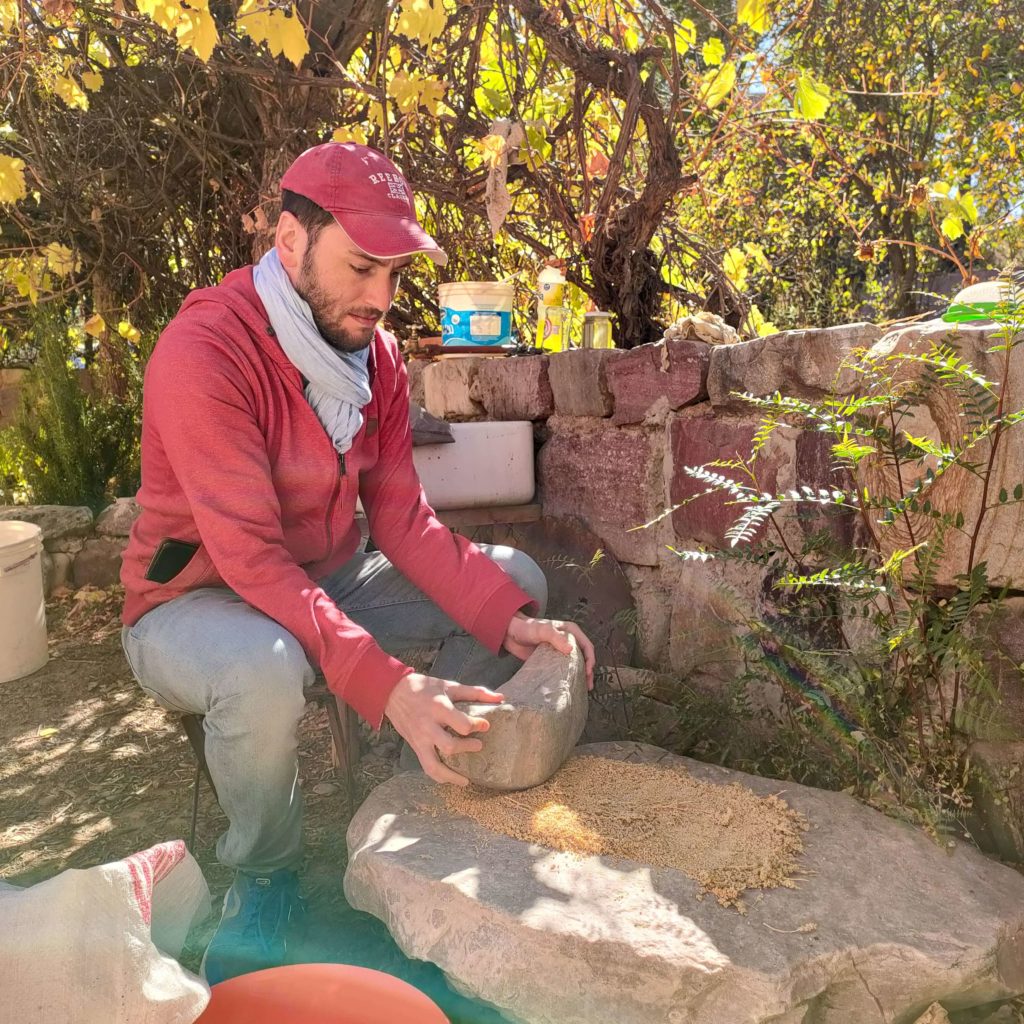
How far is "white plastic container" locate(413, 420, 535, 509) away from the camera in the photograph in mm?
3031

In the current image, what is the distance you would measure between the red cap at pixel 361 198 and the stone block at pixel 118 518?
2.68m

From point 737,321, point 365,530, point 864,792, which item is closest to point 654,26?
point 737,321

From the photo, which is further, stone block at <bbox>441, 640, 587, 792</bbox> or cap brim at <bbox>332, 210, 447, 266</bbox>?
cap brim at <bbox>332, 210, 447, 266</bbox>

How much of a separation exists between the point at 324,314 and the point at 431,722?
0.90 m

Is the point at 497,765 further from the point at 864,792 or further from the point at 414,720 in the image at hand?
the point at 864,792

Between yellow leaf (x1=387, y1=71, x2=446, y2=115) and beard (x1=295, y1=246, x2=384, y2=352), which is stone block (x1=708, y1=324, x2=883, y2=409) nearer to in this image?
beard (x1=295, y1=246, x2=384, y2=352)

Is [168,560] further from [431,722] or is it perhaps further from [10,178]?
[10,178]

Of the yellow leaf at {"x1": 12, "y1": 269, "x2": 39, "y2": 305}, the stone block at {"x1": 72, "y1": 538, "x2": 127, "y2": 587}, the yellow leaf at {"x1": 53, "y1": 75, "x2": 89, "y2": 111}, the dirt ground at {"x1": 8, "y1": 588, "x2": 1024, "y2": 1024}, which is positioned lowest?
the dirt ground at {"x1": 8, "y1": 588, "x2": 1024, "y2": 1024}

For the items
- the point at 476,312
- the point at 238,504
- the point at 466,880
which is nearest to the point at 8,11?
the point at 476,312

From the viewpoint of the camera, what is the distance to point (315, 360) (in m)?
2.00

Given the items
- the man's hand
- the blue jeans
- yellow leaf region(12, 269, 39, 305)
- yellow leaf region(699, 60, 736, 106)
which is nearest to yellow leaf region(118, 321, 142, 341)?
yellow leaf region(12, 269, 39, 305)

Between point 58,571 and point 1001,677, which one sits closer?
point 1001,677

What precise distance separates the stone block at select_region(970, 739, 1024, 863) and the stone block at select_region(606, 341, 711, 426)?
1133 mm

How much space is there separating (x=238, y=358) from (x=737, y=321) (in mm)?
2304
